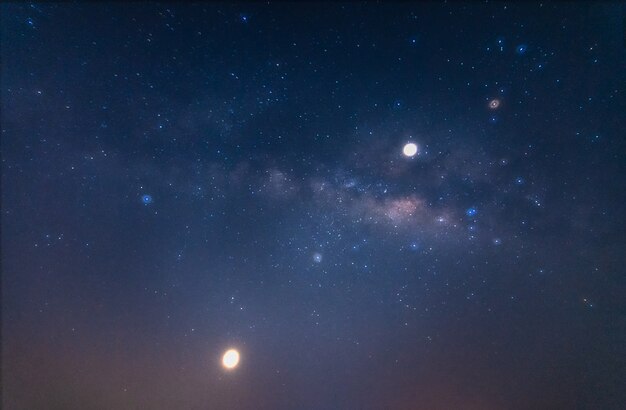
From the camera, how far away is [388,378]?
365 inches

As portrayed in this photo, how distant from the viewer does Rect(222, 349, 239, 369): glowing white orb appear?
7.78m

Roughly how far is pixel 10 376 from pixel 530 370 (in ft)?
48.9

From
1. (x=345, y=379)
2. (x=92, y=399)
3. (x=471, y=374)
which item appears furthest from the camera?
(x=471, y=374)

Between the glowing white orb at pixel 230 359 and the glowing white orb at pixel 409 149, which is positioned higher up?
the glowing white orb at pixel 409 149

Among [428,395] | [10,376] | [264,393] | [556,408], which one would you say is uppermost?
[10,376]

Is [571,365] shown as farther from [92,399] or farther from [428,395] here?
[92,399]

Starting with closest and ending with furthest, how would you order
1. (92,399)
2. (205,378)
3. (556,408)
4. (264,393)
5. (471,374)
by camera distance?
(92,399), (205,378), (264,393), (471,374), (556,408)

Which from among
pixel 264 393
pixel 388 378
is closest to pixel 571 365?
pixel 388 378

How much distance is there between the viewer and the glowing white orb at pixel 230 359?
7.78 meters

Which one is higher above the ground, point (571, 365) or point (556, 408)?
point (571, 365)

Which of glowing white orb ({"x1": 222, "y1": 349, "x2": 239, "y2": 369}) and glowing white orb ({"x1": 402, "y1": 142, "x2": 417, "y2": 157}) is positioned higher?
glowing white orb ({"x1": 402, "y1": 142, "x2": 417, "y2": 157})

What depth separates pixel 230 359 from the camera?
782 cm

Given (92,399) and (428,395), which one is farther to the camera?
(428,395)

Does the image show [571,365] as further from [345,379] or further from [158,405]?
[158,405]
